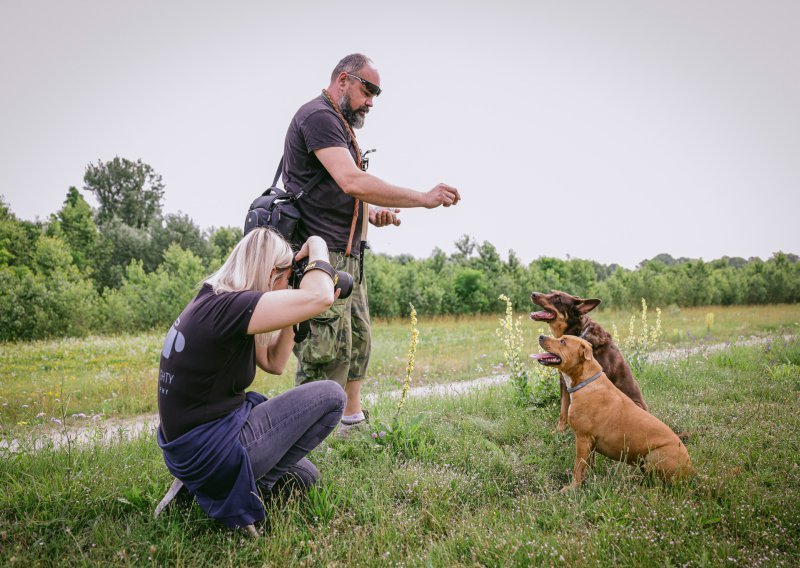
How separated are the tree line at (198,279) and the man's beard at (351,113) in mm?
17476

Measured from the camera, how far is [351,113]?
361 cm

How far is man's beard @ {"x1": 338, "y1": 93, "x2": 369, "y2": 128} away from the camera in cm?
356

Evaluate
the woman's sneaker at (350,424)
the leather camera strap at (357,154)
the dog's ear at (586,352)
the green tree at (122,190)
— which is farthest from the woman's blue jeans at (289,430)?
the green tree at (122,190)

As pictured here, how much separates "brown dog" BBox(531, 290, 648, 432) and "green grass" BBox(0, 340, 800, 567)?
527 mm

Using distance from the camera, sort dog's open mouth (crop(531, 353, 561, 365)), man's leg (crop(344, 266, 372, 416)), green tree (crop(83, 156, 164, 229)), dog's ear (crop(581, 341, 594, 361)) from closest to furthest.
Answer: dog's open mouth (crop(531, 353, 561, 365)) → dog's ear (crop(581, 341, 594, 361)) → man's leg (crop(344, 266, 372, 416)) → green tree (crop(83, 156, 164, 229))

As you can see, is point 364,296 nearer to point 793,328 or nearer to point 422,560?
point 422,560

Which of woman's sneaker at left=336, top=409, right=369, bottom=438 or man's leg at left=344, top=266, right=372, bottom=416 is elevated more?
man's leg at left=344, top=266, right=372, bottom=416

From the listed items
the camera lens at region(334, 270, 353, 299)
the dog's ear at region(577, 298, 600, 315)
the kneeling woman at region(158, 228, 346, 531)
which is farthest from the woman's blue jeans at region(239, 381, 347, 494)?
the dog's ear at region(577, 298, 600, 315)

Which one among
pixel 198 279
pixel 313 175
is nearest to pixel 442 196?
pixel 313 175

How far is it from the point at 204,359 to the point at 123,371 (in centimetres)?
772

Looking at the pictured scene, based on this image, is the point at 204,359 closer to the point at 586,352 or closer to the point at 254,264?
the point at 254,264

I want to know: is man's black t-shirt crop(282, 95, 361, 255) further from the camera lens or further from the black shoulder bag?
the camera lens

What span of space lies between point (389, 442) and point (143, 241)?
38070mm

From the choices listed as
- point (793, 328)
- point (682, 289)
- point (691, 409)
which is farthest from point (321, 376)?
point (682, 289)
